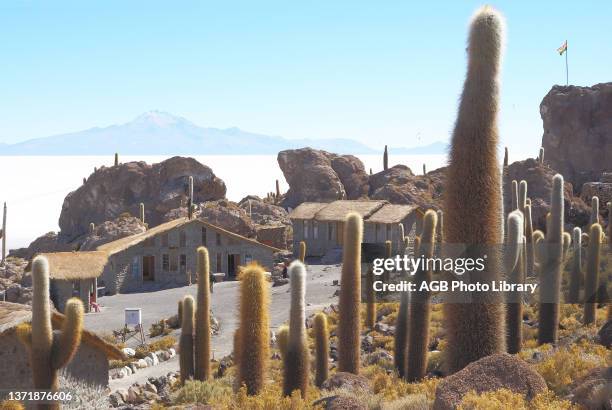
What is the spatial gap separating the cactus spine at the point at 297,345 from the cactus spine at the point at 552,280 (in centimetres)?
771

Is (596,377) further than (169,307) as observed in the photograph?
No

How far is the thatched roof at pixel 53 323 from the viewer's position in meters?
16.6

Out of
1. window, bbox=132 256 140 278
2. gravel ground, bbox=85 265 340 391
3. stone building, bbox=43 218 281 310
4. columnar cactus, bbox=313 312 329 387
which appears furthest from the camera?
window, bbox=132 256 140 278

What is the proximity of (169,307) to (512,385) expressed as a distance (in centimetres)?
2653

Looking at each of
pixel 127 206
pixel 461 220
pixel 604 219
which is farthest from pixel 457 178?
pixel 127 206

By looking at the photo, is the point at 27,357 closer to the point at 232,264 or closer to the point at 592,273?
the point at 592,273

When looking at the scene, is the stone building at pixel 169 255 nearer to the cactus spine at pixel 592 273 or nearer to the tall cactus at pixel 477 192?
the cactus spine at pixel 592 273

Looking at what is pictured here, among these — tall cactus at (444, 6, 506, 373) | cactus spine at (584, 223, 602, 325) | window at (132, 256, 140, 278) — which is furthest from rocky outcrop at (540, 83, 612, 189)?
tall cactus at (444, 6, 506, 373)

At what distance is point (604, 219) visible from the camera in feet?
145

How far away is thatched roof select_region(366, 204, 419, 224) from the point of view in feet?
158

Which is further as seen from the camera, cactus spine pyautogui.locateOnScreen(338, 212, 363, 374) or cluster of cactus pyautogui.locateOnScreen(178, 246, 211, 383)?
cluster of cactus pyautogui.locateOnScreen(178, 246, 211, 383)

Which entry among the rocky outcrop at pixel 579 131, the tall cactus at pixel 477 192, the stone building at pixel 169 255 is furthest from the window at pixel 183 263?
the tall cactus at pixel 477 192

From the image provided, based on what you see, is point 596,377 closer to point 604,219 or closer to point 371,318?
point 371,318

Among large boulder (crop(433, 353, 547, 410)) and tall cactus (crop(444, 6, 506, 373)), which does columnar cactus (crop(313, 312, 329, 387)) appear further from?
large boulder (crop(433, 353, 547, 410))
